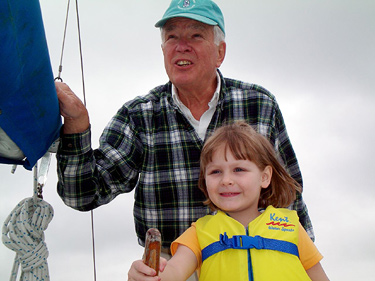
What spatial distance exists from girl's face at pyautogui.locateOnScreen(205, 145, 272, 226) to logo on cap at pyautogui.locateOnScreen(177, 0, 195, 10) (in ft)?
5.24

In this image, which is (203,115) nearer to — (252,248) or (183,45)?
(183,45)

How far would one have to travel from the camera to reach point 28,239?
2236 millimetres

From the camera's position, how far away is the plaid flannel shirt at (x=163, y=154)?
3.55 m

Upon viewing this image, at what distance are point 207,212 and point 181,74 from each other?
47.7 inches

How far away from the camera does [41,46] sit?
75.2 inches

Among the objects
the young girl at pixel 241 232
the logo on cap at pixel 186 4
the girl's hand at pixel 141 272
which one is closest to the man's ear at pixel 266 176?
the young girl at pixel 241 232

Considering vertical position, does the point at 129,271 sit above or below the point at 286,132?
below

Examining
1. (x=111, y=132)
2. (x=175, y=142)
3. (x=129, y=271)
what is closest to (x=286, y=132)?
(x=175, y=142)

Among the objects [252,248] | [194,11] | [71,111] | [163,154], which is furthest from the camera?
[194,11]

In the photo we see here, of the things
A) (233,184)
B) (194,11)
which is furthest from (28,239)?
(194,11)

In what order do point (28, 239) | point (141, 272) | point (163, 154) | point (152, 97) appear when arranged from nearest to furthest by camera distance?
point (141, 272), point (28, 239), point (163, 154), point (152, 97)

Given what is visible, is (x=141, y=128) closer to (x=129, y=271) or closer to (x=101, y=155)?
(x=101, y=155)

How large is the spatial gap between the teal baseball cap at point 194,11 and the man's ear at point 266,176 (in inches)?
61.3

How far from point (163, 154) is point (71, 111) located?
1.34 meters
